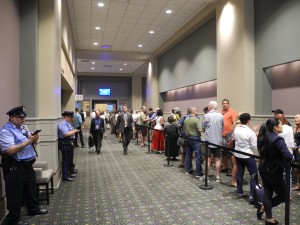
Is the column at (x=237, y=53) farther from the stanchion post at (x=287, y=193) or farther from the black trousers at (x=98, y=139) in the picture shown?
the black trousers at (x=98, y=139)

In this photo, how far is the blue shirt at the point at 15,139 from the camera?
3250 millimetres

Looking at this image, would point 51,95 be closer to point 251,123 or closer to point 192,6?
point 251,123

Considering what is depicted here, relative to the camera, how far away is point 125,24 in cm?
1021

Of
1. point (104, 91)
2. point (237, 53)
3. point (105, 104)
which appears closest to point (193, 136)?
point (237, 53)

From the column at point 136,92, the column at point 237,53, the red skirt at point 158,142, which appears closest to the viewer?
the column at point 237,53

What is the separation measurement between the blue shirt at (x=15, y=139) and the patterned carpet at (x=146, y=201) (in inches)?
36.0

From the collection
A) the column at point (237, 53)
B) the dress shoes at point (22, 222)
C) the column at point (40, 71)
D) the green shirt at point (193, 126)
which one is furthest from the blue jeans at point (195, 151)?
the dress shoes at point (22, 222)

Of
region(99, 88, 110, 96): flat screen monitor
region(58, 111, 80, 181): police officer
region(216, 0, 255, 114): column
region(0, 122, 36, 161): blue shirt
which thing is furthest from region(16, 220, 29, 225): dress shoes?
region(99, 88, 110, 96): flat screen monitor

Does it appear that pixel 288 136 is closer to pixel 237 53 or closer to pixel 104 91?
pixel 237 53

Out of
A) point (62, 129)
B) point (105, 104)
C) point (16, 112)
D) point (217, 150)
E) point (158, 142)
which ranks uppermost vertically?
point (105, 104)

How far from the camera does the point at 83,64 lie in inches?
739

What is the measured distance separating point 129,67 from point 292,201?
16675 millimetres

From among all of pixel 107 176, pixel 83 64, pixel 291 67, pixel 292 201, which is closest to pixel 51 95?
pixel 107 176

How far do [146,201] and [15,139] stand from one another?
2.22 m
